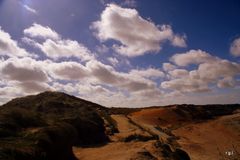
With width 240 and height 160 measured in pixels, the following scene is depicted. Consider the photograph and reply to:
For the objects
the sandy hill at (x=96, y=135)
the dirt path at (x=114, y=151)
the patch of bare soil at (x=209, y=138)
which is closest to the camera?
the sandy hill at (x=96, y=135)

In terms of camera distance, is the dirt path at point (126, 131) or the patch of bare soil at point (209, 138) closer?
the dirt path at point (126, 131)

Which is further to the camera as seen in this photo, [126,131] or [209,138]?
[209,138]

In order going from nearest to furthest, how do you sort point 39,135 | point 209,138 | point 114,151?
point 39,135 → point 114,151 → point 209,138

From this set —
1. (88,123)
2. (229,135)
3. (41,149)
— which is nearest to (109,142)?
(88,123)

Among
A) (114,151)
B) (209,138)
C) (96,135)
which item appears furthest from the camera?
(209,138)

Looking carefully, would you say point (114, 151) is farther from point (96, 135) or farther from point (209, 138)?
point (209, 138)

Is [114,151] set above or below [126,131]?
below

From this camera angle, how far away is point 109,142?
27719 mm

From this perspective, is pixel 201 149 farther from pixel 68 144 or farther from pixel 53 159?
pixel 53 159

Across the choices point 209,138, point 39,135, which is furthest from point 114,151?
point 209,138

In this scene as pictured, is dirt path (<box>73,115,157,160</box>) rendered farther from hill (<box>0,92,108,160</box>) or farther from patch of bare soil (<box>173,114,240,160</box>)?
patch of bare soil (<box>173,114,240,160</box>)

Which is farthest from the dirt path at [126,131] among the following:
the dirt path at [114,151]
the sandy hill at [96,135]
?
the dirt path at [114,151]

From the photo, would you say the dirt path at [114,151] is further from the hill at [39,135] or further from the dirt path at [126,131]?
the dirt path at [126,131]

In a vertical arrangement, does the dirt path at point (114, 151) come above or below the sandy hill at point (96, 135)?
below
